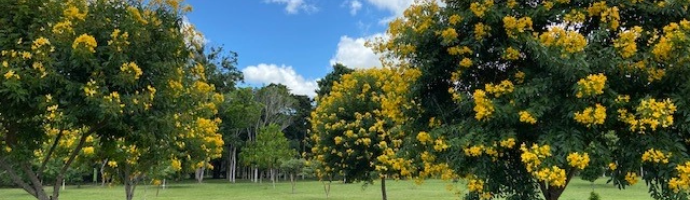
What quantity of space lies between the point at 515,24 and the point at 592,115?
3.38ft

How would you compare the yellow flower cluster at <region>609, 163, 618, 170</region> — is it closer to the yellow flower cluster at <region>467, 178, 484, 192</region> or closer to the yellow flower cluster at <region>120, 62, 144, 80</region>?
the yellow flower cluster at <region>467, 178, 484, 192</region>

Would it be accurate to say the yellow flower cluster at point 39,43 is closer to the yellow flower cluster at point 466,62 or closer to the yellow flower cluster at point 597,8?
the yellow flower cluster at point 466,62

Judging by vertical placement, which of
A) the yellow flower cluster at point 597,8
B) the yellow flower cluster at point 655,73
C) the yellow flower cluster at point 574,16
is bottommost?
the yellow flower cluster at point 655,73

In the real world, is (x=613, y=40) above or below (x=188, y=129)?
above

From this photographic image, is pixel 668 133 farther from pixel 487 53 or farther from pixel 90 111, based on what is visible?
pixel 90 111

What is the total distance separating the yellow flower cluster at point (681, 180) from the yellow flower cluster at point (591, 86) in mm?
790

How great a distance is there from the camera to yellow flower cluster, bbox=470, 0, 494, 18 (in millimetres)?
4891

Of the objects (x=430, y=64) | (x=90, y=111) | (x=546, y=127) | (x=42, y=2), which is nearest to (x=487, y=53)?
(x=430, y=64)

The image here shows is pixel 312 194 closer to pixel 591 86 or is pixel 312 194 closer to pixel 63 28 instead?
pixel 63 28

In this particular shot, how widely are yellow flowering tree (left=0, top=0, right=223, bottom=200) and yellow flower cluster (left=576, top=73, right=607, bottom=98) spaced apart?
3603mm

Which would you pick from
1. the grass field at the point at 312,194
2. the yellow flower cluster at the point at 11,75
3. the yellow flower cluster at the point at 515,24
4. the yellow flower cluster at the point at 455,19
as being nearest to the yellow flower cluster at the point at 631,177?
the yellow flower cluster at the point at 515,24

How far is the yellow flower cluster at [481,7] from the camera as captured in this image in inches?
193

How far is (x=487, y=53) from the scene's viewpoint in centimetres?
525

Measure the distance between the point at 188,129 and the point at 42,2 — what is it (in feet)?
7.56
